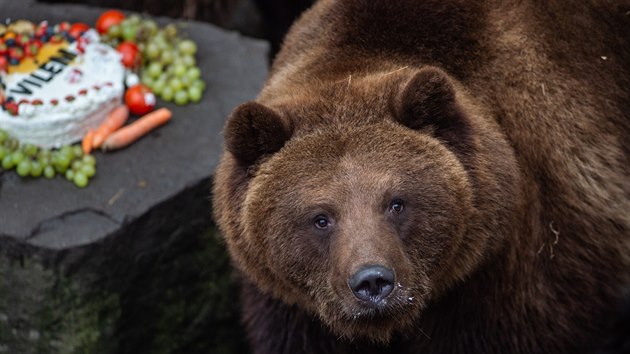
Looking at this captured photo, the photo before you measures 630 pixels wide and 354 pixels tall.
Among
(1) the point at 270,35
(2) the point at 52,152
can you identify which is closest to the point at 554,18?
(2) the point at 52,152

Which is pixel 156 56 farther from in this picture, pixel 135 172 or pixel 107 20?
pixel 135 172

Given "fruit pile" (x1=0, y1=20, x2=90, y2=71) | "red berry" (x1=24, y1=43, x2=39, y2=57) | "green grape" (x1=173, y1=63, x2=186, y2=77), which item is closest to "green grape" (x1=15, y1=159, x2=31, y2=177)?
"fruit pile" (x1=0, y1=20, x2=90, y2=71)

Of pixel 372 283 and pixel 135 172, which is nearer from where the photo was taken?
pixel 372 283

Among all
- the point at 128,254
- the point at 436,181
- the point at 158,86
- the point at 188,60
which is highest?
the point at 436,181

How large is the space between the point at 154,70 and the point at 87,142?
2.55ft

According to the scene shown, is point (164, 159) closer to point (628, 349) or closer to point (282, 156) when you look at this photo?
point (282, 156)

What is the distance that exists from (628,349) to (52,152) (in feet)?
12.6

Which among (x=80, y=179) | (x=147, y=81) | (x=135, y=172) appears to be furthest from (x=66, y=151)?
(x=147, y=81)

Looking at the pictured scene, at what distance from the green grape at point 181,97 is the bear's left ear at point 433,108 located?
106 inches

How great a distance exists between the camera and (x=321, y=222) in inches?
195

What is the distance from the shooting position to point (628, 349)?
720cm

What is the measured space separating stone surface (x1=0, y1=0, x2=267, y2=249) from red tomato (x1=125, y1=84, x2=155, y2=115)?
180 mm

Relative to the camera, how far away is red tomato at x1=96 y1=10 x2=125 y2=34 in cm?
767

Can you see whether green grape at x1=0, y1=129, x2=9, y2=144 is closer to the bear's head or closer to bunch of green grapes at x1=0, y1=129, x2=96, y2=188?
bunch of green grapes at x1=0, y1=129, x2=96, y2=188
